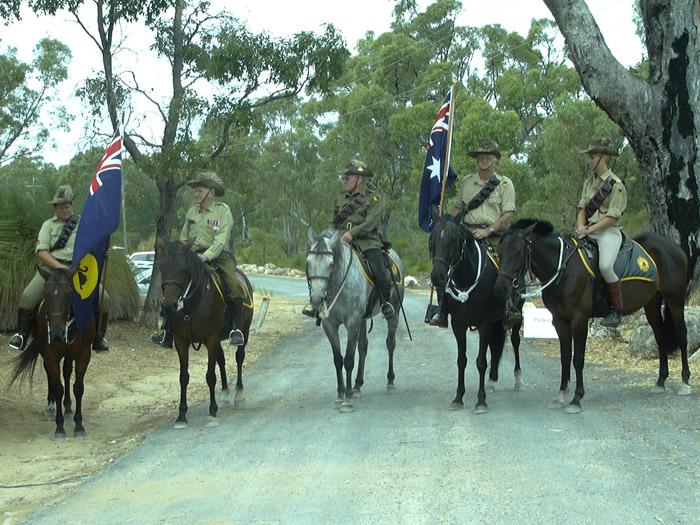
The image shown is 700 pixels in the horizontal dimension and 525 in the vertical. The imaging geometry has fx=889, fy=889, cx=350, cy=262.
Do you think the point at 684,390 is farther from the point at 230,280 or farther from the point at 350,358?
the point at 230,280

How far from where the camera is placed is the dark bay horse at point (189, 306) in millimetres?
9836

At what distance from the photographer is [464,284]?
10.3m

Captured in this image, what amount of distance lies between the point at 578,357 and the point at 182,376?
455cm

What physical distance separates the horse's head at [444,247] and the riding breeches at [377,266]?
5.08 feet

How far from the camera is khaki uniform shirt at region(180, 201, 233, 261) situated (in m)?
10.8

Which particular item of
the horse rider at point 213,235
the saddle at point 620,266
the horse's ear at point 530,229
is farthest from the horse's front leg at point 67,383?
the saddle at point 620,266

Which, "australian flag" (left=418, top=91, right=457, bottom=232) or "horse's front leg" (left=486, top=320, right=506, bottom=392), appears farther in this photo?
"australian flag" (left=418, top=91, right=457, bottom=232)

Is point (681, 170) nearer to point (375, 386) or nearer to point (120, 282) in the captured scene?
point (375, 386)

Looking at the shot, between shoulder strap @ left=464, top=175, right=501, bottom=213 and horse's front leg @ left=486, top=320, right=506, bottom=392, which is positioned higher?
shoulder strap @ left=464, top=175, right=501, bottom=213

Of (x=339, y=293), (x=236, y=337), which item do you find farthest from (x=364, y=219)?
(x=236, y=337)

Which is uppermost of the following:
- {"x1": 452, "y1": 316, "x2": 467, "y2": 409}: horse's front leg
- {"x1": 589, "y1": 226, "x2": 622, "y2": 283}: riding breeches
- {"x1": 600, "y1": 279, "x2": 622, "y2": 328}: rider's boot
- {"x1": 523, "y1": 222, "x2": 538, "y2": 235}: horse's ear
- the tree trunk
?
the tree trunk

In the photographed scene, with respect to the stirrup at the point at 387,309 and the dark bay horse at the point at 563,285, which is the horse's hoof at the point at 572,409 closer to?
the dark bay horse at the point at 563,285

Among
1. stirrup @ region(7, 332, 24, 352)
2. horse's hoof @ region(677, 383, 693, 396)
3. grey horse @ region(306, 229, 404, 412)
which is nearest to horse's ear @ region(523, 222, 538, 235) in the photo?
grey horse @ region(306, 229, 404, 412)

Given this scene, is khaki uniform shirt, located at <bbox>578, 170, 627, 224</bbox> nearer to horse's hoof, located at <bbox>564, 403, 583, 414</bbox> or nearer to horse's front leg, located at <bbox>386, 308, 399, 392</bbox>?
horse's hoof, located at <bbox>564, 403, 583, 414</bbox>
